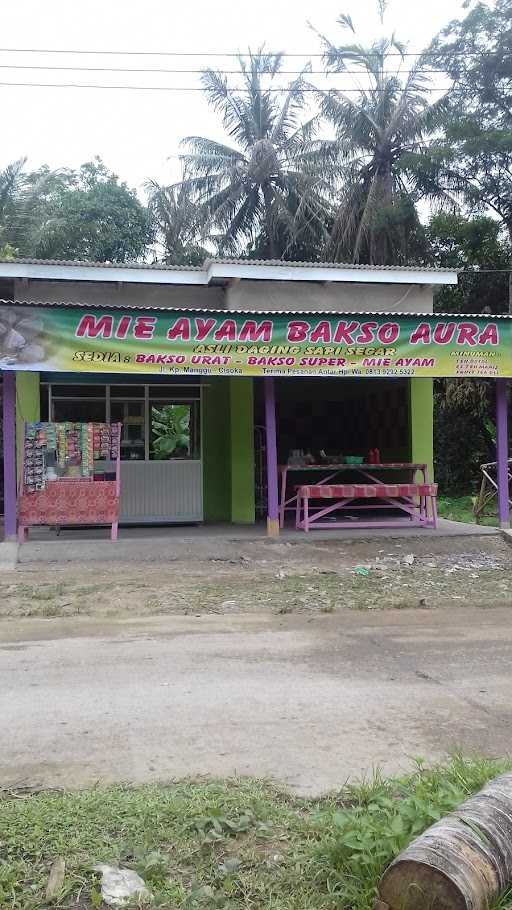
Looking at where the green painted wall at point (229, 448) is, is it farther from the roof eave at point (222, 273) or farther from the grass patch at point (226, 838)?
the grass patch at point (226, 838)

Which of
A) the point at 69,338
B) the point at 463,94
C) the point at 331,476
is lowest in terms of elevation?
the point at 331,476

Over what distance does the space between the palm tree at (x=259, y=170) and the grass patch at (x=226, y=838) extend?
2712 centimetres

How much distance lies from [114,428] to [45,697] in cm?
736

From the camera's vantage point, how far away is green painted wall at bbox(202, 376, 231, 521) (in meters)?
14.6

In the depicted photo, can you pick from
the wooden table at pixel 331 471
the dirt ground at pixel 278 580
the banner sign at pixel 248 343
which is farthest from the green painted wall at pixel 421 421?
the dirt ground at pixel 278 580

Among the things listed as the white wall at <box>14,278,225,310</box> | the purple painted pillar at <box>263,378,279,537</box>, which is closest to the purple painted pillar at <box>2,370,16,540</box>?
the white wall at <box>14,278,225,310</box>

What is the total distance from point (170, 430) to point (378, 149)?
54.9ft

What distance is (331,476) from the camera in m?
14.5

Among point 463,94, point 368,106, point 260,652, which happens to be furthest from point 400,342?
point 368,106

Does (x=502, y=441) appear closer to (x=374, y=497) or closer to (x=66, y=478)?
(x=374, y=497)

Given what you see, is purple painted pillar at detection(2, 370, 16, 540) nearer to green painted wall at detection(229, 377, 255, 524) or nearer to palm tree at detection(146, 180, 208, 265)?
green painted wall at detection(229, 377, 255, 524)

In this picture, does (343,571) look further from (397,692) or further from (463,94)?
(463,94)

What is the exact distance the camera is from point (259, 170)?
2927cm

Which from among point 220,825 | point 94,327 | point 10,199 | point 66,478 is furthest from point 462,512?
point 10,199
